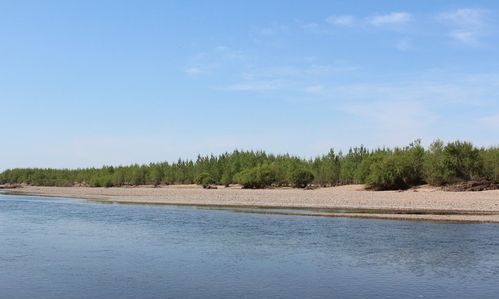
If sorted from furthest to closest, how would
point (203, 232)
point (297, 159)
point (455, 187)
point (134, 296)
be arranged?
point (297, 159) → point (455, 187) → point (203, 232) → point (134, 296)

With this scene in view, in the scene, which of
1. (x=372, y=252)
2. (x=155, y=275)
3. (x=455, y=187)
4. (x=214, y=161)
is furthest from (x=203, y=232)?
(x=214, y=161)

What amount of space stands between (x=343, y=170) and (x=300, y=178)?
34.6 feet

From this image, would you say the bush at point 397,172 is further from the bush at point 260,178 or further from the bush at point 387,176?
the bush at point 260,178

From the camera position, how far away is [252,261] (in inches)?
928

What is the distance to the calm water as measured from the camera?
17656 millimetres

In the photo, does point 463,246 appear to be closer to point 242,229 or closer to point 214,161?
point 242,229

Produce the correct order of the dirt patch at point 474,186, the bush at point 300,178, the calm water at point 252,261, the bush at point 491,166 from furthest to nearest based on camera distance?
the bush at point 300,178 → the bush at point 491,166 → the dirt patch at point 474,186 → the calm water at point 252,261

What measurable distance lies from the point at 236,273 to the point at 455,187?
6167 cm

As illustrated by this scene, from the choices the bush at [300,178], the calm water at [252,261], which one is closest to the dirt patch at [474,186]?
the calm water at [252,261]

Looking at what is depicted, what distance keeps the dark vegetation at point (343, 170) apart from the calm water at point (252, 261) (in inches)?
1921

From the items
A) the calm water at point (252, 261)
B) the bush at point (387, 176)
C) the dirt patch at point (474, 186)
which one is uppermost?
the bush at point (387, 176)

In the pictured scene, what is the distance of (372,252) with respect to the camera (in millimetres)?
25922

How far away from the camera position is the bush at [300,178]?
367 feet

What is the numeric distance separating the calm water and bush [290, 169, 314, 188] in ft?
236
